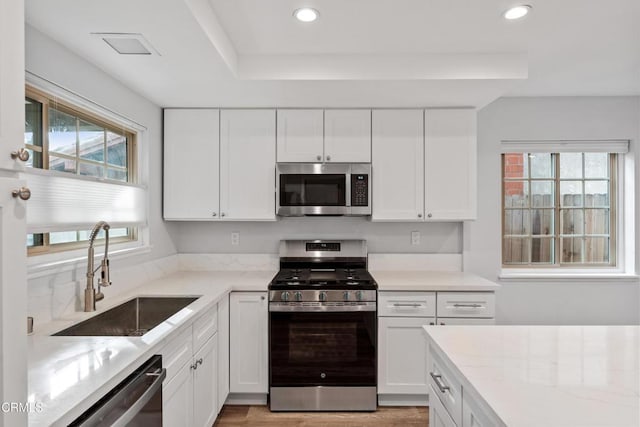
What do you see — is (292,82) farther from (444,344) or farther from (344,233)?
(444,344)

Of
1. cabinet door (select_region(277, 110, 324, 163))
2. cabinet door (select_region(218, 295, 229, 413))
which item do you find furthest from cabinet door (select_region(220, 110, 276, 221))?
cabinet door (select_region(218, 295, 229, 413))

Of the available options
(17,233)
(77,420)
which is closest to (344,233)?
(77,420)

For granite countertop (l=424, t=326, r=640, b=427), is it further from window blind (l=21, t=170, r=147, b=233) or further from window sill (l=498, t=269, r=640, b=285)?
window sill (l=498, t=269, r=640, b=285)

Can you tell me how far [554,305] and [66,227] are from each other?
3.71 meters

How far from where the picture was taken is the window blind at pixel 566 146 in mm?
3342

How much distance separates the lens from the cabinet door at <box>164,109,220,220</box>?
295 cm

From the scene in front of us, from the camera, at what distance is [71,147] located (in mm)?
2027

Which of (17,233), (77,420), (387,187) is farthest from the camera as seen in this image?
(387,187)

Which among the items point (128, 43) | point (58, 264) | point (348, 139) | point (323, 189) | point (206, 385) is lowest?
point (206, 385)

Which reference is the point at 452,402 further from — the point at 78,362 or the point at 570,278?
the point at 570,278

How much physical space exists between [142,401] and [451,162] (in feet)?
8.31

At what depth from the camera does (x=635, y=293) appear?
3326mm

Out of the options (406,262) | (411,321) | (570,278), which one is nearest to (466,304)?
(411,321)

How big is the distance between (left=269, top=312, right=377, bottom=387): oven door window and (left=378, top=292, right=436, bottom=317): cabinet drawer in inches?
4.6
